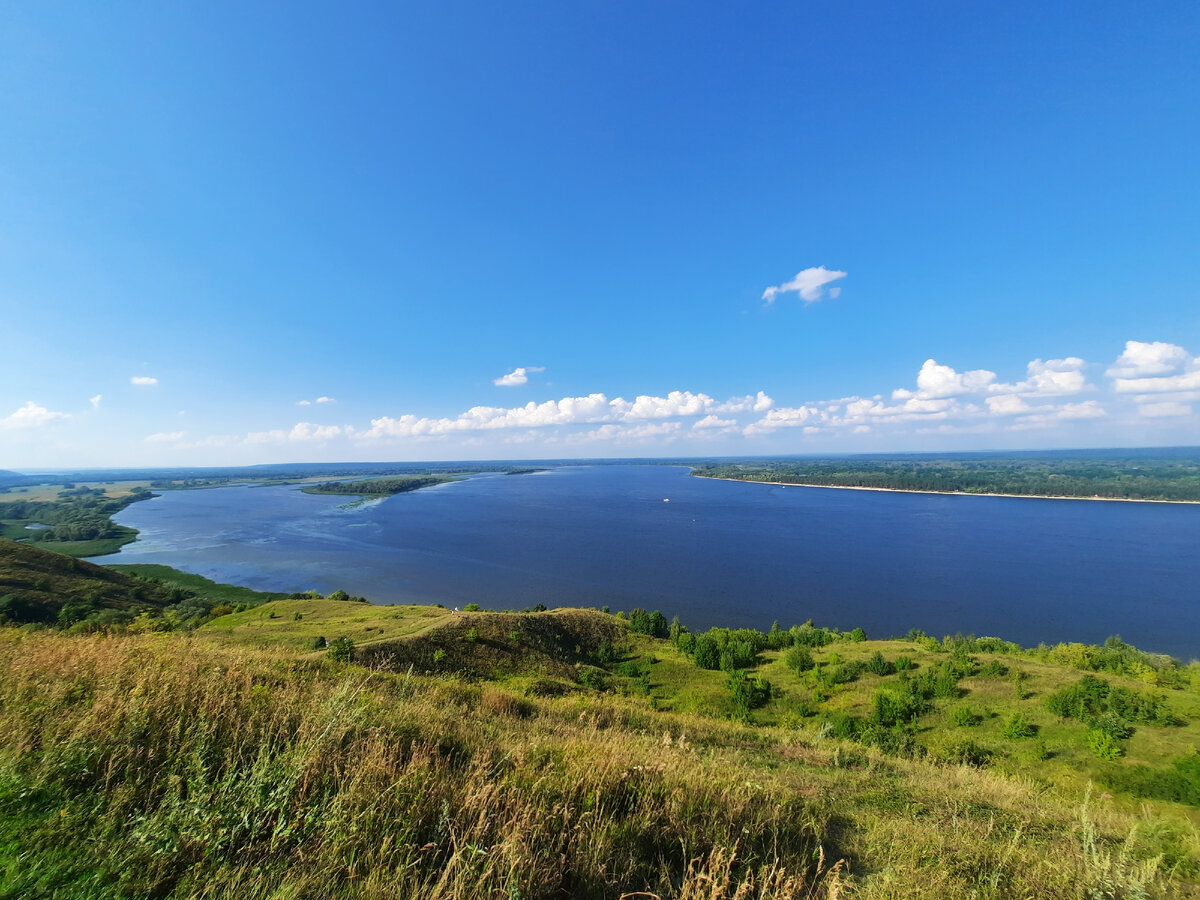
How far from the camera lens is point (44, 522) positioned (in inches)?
4284

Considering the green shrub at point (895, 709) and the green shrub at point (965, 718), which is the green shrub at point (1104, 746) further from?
the green shrub at point (895, 709)

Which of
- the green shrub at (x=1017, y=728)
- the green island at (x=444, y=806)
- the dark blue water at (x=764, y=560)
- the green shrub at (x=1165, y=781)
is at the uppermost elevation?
the green island at (x=444, y=806)

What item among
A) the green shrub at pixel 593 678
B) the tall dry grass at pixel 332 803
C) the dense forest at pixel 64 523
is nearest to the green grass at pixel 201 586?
the dense forest at pixel 64 523

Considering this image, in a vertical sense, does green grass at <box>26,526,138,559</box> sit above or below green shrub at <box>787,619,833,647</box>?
above

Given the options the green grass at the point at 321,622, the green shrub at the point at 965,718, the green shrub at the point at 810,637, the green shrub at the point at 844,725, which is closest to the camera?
the green shrub at the point at 844,725

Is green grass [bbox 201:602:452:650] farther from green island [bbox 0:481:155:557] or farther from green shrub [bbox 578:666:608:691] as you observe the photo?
green island [bbox 0:481:155:557]

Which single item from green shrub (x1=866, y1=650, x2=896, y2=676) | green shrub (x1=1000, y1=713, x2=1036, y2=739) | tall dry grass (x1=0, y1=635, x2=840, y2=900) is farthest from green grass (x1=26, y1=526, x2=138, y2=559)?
green shrub (x1=1000, y1=713, x2=1036, y2=739)

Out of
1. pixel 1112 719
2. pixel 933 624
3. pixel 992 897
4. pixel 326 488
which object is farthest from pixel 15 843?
pixel 326 488

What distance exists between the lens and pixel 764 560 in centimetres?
7500

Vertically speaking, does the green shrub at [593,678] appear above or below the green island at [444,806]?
below

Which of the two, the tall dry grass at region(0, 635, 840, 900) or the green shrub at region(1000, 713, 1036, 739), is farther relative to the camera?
the green shrub at region(1000, 713, 1036, 739)

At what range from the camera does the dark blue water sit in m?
54.3

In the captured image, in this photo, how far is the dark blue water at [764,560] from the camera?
5434 centimetres

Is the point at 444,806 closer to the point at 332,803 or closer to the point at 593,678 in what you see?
the point at 332,803
